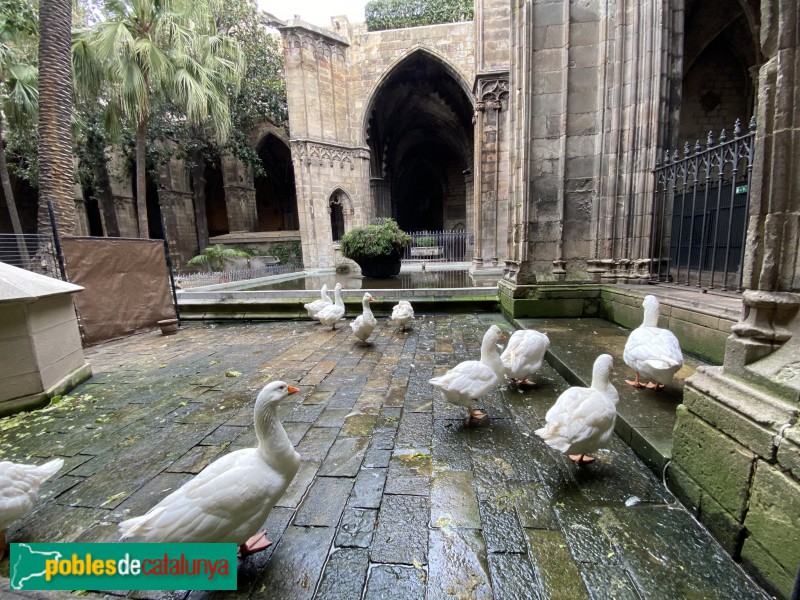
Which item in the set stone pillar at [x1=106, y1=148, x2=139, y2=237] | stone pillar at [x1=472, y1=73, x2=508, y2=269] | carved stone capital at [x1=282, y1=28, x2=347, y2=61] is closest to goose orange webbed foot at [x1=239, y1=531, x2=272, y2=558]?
stone pillar at [x1=472, y1=73, x2=508, y2=269]

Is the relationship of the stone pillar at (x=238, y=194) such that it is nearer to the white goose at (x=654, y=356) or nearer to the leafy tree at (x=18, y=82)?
the leafy tree at (x=18, y=82)

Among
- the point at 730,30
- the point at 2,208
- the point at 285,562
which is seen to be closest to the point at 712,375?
the point at 285,562

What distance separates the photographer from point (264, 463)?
162cm

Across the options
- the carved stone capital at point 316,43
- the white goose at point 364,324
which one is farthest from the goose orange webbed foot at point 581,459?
the carved stone capital at point 316,43

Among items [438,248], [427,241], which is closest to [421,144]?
[427,241]

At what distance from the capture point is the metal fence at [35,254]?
524 centimetres

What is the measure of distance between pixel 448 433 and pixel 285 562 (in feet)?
4.64

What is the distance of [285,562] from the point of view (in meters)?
1.64

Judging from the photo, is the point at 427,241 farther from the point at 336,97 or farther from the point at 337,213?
the point at 336,97

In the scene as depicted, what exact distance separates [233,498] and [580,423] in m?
1.78

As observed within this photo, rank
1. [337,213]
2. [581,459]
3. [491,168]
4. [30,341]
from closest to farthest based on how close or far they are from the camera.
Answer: [581,459] < [30,341] < [491,168] < [337,213]

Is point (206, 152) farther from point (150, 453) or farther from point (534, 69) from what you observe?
point (150, 453)

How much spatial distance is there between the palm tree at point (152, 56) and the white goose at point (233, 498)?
1253 cm
